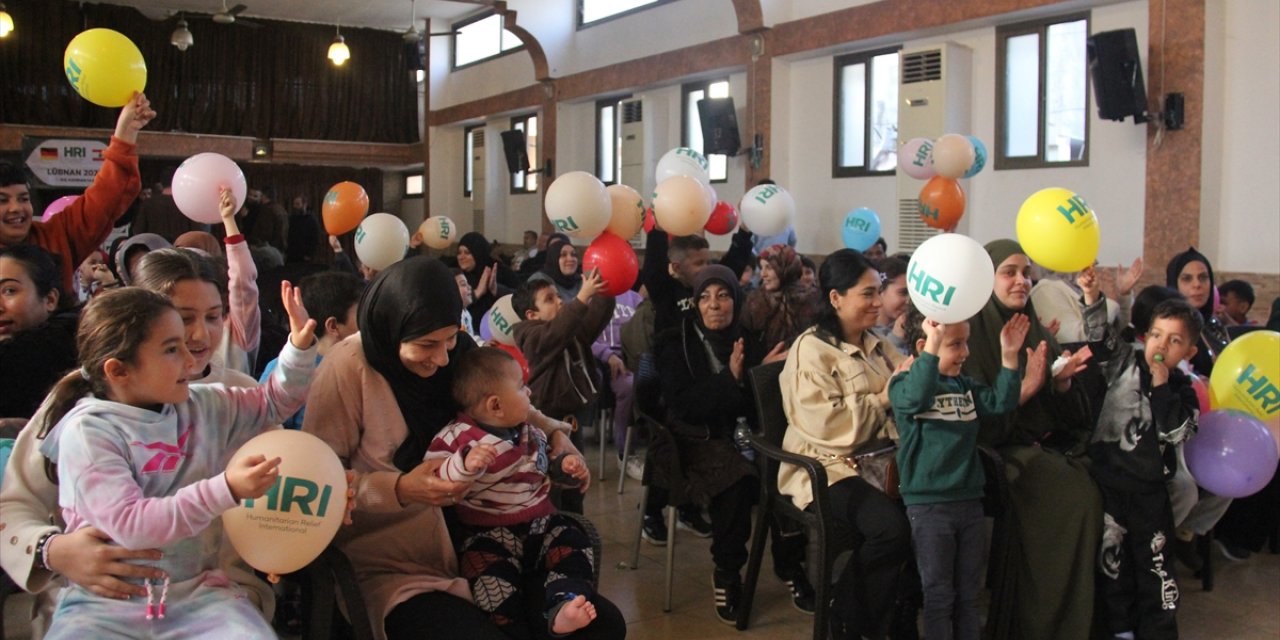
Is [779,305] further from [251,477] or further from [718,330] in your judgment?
[251,477]

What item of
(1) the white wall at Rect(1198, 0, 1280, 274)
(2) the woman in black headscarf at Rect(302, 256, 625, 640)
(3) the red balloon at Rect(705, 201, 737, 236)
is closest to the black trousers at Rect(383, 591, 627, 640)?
(2) the woman in black headscarf at Rect(302, 256, 625, 640)

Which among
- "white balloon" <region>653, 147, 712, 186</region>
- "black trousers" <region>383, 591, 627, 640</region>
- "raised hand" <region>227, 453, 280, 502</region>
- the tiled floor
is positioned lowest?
the tiled floor

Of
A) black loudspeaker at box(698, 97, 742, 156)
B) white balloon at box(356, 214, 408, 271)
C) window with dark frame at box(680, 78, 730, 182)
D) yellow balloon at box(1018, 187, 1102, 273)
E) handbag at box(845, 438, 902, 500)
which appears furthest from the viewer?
window with dark frame at box(680, 78, 730, 182)

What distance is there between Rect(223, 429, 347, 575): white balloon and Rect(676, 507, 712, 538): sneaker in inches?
112

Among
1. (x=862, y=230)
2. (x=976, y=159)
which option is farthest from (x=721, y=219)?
(x=976, y=159)

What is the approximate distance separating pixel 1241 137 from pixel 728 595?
181 inches

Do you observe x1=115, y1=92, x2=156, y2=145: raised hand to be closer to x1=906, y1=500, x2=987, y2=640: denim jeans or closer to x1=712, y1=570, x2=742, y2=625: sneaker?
x1=712, y1=570, x2=742, y2=625: sneaker

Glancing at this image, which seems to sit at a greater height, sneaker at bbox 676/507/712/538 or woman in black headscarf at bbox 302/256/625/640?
woman in black headscarf at bbox 302/256/625/640

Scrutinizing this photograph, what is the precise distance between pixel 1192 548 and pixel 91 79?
4.47 meters

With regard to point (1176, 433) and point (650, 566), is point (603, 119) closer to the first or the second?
point (650, 566)

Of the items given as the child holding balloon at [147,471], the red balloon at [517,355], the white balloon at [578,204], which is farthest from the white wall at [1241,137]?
the child holding balloon at [147,471]

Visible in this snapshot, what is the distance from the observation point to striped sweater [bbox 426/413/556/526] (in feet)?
7.39

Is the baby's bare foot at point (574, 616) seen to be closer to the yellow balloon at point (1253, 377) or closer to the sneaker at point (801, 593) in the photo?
the sneaker at point (801, 593)

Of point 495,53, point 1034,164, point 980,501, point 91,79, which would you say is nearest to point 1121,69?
point 1034,164
